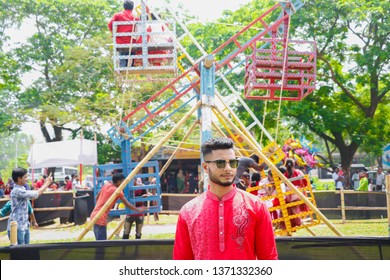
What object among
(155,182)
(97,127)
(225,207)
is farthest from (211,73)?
(97,127)

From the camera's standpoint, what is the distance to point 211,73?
9.30 metres

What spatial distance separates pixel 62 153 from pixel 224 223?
693 inches

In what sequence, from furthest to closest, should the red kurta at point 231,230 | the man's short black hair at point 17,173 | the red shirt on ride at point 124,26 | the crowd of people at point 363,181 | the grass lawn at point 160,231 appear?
the crowd of people at point 363,181, the grass lawn at point 160,231, the red shirt on ride at point 124,26, the man's short black hair at point 17,173, the red kurta at point 231,230

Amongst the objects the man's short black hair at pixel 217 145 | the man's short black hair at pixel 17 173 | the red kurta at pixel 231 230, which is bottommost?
the red kurta at pixel 231 230

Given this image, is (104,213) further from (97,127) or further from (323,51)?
(97,127)

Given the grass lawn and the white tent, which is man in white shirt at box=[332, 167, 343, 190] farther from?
the white tent

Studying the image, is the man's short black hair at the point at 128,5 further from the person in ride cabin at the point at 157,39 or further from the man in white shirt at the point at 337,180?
the man in white shirt at the point at 337,180

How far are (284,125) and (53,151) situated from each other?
8910mm

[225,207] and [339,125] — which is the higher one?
[339,125]

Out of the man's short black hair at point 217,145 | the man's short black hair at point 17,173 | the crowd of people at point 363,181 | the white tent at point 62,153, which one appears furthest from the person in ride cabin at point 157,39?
the white tent at point 62,153

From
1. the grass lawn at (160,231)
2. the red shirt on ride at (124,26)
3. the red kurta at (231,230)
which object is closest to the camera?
the red kurta at (231,230)

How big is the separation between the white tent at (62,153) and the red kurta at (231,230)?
54.7 feet

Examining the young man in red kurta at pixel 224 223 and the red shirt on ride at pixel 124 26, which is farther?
the red shirt on ride at pixel 124 26

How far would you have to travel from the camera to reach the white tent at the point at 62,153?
19906 millimetres
